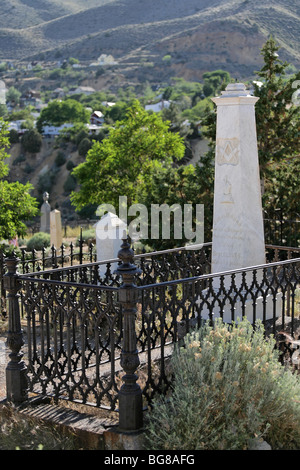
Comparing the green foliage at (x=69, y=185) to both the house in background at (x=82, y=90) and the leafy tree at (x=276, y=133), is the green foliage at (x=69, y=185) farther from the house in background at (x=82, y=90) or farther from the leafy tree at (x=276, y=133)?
the house in background at (x=82, y=90)

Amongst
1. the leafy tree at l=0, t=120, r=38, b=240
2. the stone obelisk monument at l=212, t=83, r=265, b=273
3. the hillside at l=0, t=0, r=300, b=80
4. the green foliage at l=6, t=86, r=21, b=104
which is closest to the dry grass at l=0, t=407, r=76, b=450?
the stone obelisk monument at l=212, t=83, r=265, b=273

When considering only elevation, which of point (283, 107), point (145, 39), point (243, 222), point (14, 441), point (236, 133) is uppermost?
point (145, 39)

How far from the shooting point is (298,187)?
15461mm

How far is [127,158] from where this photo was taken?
94.8 ft

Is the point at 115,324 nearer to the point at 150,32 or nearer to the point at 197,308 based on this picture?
the point at 197,308

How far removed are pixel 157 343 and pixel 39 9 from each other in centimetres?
15077

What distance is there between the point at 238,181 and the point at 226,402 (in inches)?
140

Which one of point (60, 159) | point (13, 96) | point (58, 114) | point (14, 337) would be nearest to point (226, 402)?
point (14, 337)

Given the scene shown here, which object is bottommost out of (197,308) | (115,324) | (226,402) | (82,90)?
(226,402)

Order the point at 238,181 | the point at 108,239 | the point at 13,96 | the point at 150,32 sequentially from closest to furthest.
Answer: the point at 238,181 < the point at 108,239 < the point at 150,32 < the point at 13,96

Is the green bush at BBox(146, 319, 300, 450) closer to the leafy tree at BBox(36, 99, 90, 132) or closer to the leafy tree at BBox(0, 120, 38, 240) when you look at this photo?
the leafy tree at BBox(0, 120, 38, 240)

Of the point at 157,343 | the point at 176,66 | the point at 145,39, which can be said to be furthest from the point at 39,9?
the point at 157,343

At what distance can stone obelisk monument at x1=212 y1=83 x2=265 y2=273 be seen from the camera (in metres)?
7.52
